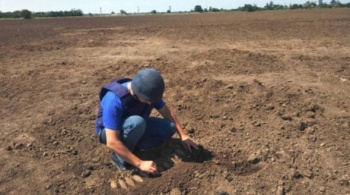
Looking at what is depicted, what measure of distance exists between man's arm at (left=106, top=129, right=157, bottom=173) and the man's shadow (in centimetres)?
37

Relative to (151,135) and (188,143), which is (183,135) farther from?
(151,135)

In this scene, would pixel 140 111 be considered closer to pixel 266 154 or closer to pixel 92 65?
pixel 266 154

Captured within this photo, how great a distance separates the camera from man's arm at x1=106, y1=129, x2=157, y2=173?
3324 mm

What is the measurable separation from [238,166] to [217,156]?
10.4 inches

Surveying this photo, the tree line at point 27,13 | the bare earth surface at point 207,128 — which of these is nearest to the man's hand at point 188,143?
the bare earth surface at point 207,128

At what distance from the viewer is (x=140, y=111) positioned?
3730 millimetres

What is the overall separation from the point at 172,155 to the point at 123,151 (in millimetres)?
735

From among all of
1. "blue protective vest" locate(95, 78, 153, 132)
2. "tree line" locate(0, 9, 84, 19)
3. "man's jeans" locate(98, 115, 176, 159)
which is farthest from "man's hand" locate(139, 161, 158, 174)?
"tree line" locate(0, 9, 84, 19)

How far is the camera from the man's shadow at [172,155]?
3834 millimetres

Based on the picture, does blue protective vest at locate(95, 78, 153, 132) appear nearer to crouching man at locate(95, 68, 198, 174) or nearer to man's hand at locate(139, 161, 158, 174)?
crouching man at locate(95, 68, 198, 174)

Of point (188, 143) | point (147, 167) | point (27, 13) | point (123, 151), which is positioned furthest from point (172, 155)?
point (27, 13)

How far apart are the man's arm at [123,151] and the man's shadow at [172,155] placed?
1.21ft

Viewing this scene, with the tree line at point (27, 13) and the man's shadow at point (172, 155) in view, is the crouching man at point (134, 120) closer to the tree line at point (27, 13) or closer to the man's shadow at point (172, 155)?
the man's shadow at point (172, 155)

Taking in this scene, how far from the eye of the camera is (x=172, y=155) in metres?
3.94
